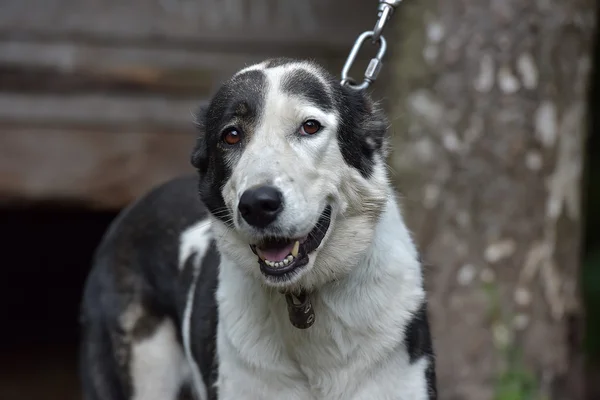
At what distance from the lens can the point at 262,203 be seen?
2725 millimetres

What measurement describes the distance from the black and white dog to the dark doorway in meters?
4.07

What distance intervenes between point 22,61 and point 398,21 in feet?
7.02

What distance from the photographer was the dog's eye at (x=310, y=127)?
2949mm

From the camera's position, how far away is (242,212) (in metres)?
2.78

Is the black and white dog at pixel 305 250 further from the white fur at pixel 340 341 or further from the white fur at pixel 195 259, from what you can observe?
the white fur at pixel 195 259

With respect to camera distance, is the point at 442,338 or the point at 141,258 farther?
the point at 442,338

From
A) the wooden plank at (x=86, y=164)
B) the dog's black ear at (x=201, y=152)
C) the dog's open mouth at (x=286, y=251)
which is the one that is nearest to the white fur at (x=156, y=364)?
the dog's black ear at (x=201, y=152)

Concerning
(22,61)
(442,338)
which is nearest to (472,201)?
(442,338)

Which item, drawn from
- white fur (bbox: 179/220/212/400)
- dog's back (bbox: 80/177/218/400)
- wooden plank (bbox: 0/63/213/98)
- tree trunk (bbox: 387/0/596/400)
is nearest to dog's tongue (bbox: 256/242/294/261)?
white fur (bbox: 179/220/212/400)

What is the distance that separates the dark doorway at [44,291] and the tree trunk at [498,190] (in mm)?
3070

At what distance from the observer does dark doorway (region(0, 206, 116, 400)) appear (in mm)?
7191

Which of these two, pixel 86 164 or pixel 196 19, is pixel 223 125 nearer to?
pixel 86 164

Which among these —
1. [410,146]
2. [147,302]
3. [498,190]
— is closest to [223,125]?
[147,302]

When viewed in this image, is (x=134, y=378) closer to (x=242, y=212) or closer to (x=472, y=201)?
(x=242, y=212)
